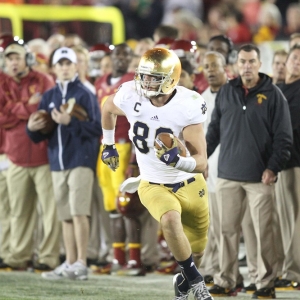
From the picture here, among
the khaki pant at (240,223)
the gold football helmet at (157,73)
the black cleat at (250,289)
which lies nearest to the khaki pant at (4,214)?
the khaki pant at (240,223)

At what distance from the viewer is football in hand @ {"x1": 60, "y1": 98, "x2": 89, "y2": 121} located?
891 cm

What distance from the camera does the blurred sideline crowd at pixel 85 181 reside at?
8.56 metres

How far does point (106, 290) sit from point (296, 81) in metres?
2.31

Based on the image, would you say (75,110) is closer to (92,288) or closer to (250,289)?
(92,288)

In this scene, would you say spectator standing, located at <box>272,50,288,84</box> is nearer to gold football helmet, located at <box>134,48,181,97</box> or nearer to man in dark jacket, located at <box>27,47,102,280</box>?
man in dark jacket, located at <box>27,47,102,280</box>

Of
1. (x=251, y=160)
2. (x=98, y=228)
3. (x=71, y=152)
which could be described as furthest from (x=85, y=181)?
(x=251, y=160)

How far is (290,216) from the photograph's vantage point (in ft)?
27.6

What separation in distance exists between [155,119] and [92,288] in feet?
6.31

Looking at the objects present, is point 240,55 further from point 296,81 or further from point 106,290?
point 106,290

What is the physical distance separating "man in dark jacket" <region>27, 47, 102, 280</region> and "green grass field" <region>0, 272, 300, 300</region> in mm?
262

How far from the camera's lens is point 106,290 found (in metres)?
8.06

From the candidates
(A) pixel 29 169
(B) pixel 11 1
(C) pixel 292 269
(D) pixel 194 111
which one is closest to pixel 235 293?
(C) pixel 292 269

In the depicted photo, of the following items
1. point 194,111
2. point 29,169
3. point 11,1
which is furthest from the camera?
point 11,1

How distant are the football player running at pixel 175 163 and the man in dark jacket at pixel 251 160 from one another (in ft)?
2.54
